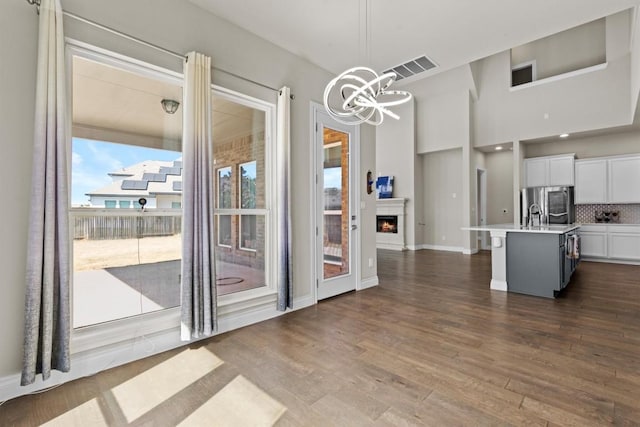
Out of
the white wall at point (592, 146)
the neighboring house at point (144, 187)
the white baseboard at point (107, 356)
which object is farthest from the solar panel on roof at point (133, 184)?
the white wall at point (592, 146)

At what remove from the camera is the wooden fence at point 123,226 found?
7.83ft

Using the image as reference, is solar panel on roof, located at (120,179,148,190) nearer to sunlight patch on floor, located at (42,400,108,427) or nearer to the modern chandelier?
sunlight patch on floor, located at (42,400,108,427)

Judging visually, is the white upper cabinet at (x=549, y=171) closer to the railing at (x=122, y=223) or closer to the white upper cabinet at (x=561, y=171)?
the white upper cabinet at (x=561, y=171)

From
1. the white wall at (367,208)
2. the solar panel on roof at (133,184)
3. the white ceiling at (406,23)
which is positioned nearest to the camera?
the solar panel on roof at (133,184)

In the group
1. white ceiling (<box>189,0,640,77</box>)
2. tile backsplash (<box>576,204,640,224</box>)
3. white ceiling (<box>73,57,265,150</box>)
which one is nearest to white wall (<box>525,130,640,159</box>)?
tile backsplash (<box>576,204,640,224</box>)

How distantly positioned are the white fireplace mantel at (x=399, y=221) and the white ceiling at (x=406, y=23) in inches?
224

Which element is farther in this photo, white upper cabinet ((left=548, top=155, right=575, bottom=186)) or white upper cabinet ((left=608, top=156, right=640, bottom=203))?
white upper cabinet ((left=548, top=155, right=575, bottom=186))

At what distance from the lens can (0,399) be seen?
6.44 ft

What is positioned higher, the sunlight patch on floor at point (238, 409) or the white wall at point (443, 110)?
the white wall at point (443, 110)

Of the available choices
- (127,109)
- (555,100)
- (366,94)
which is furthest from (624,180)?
(127,109)

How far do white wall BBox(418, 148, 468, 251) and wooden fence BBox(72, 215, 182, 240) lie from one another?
793 cm

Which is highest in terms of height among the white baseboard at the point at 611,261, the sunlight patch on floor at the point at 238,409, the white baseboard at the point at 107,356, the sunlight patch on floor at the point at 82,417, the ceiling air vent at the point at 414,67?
the ceiling air vent at the point at 414,67

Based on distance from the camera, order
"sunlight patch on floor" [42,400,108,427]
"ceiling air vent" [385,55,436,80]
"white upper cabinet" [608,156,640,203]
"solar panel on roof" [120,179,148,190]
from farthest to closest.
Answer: "white upper cabinet" [608,156,640,203], "ceiling air vent" [385,55,436,80], "solar panel on roof" [120,179,148,190], "sunlight patch on floor" [42,400,108,427]

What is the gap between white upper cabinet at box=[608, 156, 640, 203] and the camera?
21.2 feet
